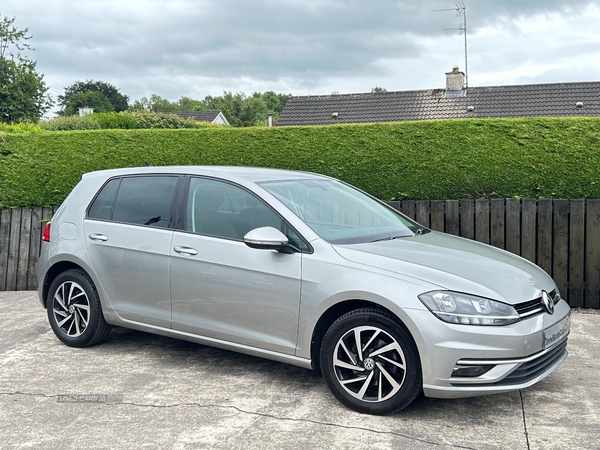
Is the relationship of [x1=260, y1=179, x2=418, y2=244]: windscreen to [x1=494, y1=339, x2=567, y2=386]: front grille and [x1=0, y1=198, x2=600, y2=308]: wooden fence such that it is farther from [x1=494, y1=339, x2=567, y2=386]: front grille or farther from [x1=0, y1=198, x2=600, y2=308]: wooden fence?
[x1=0, y1=198, x2=600, y2=308]: wooden fence

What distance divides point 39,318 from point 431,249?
4.78 m

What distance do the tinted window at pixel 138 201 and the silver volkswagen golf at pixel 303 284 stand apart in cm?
1

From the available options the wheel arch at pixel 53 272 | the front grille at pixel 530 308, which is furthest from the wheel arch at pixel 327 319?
the wheel arch at pixel 53 272

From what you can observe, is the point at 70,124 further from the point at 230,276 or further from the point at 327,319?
the point at 327,319

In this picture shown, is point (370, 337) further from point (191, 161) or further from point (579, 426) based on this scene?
point (191, 161)

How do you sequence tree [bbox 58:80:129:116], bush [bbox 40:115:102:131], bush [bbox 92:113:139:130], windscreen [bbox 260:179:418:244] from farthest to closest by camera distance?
1. tree [bbox 58:80:129:116]
2. bush [bbox 92:113:139:130]
3. bush [bbox 40:115:102:131]
4. windscreen [bbox 260:179:418:244]

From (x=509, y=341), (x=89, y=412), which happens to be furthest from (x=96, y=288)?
(x=509, y=341)

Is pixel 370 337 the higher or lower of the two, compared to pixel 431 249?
lower

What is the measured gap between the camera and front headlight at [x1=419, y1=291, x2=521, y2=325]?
383cm

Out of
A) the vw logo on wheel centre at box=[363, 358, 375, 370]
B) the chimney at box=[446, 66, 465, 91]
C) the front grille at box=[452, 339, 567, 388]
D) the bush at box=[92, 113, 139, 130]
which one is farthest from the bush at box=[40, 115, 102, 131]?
the chimney at box=[446, 66, 465, 91]

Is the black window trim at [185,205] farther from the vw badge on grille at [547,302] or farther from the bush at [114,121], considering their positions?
the bush at [114,121]

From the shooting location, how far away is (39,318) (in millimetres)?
7164

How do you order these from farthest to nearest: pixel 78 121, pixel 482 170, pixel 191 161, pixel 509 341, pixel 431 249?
pixel 78 121 < pixel 191 161 < pixel 482 170 < pixel 431 249 < pixel 509 341

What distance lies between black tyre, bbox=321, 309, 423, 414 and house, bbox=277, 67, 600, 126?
2013cm
